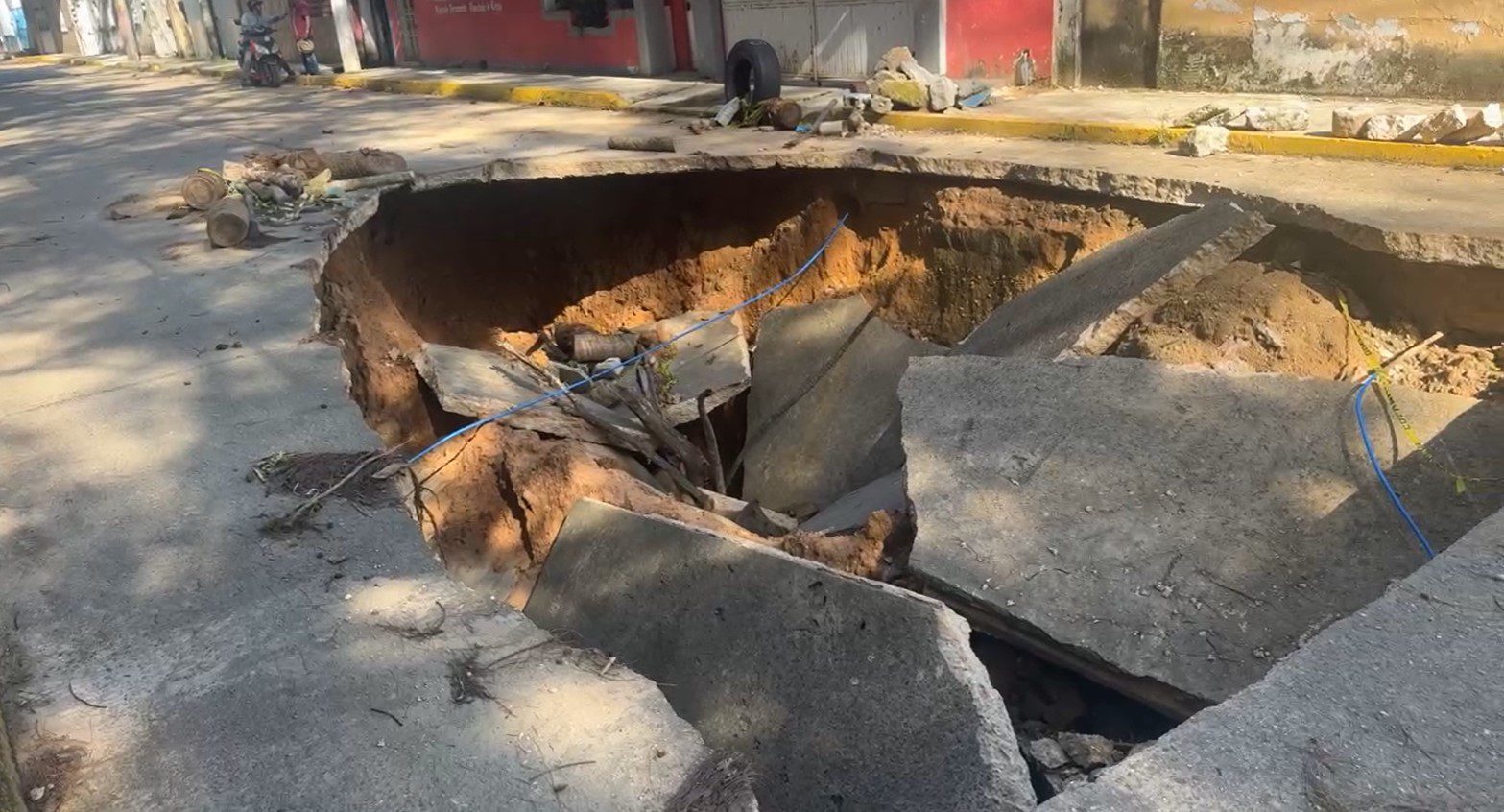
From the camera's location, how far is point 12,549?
2914 mm

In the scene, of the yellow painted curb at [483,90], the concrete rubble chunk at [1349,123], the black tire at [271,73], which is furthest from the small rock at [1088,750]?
the black tire at [271,73]

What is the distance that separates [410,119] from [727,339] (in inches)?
215

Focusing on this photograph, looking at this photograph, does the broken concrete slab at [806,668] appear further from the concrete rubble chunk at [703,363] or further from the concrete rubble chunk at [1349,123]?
the concrete rubble chunk at [1349,123]

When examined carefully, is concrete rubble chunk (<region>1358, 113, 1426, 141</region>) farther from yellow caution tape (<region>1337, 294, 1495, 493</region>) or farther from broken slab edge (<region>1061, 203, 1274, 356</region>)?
yellow caution tape (<region>1337, 294, 1495, 493</region>)

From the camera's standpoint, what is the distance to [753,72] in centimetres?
887

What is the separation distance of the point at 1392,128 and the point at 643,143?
4.81 m

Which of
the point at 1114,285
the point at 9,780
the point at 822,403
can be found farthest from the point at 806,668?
the point at 822,403

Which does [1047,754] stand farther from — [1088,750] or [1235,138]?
[1235,138]

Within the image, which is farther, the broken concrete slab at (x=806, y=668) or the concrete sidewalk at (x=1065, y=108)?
the concrete sidewalk at (x=1065, y=108)

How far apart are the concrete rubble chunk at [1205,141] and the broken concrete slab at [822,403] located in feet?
6.35

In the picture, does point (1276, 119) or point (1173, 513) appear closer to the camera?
point (1173, 513)

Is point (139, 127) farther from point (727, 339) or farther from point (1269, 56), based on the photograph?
point (1269, 56)

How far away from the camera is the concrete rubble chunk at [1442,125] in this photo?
573 cm

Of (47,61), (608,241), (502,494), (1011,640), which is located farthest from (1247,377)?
(47,61)
